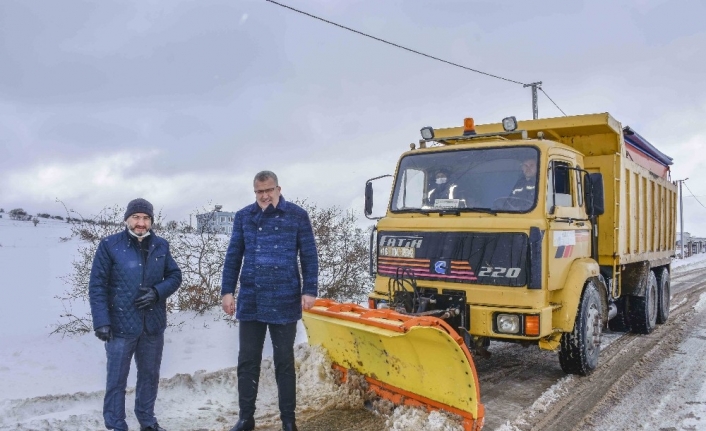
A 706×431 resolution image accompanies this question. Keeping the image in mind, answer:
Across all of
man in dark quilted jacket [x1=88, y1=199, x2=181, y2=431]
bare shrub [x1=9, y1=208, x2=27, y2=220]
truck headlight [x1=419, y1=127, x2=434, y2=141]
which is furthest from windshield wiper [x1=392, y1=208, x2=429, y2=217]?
bare shrub [x1=9, y1=208, x2=27, y2=220]

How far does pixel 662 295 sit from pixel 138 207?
8969 mm

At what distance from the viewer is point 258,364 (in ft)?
13.6

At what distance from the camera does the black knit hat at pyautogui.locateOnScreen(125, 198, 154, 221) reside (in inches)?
154

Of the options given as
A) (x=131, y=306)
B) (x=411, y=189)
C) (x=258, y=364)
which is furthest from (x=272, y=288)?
(x=411, y=189)

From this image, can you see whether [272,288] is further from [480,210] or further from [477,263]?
[480,210]

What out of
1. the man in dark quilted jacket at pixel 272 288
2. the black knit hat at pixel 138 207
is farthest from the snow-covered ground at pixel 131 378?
the black knit hat at pixel 138 207

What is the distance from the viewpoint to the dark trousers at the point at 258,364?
405cm

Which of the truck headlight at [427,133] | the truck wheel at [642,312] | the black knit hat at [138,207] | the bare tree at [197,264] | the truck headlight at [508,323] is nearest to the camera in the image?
the black knit hat at [138,207]

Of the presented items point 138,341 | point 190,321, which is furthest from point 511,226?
point 190,321

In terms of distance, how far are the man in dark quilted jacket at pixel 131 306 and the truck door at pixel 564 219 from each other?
3382 mm

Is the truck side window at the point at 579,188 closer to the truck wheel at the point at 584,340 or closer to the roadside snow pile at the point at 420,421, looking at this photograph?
the truck wheel at the point at 584,340

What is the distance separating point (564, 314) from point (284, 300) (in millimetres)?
2775

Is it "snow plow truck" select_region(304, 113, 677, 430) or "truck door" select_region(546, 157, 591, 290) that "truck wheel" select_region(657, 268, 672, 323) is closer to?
"snow plow truck" select_region(304, 113, 677, 430)

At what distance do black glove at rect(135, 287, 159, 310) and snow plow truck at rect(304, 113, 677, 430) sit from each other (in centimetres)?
149
